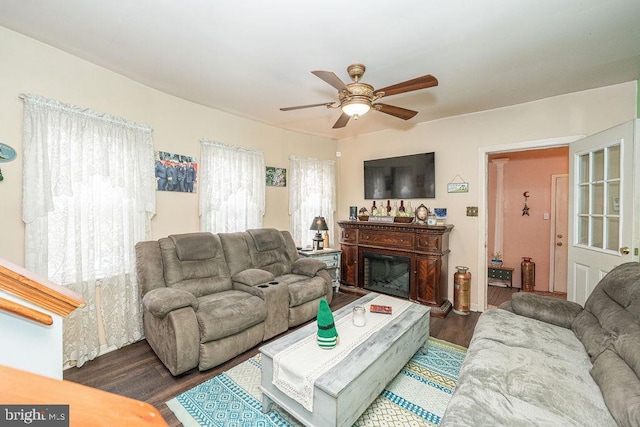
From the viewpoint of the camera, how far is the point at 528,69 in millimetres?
2463

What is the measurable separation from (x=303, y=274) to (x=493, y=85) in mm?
3004

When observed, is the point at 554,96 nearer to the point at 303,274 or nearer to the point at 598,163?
the point at 598,163

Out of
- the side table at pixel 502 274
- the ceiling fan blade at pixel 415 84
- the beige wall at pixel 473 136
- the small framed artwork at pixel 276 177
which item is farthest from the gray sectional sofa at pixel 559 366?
the small framed artwork at pixel 276 177

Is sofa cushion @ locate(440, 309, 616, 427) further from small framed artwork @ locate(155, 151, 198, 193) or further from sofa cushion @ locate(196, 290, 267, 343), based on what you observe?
small framed artwork @ locate(155, 151, 198, 193)

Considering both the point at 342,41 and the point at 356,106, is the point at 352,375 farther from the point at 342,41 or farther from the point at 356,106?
the point at 342,41

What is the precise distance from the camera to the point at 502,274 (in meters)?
4.70

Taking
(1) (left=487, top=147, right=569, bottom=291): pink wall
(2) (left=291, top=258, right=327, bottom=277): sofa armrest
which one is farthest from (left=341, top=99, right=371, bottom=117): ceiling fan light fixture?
(1) (left=487, top=147, right=569, bottom=291): pink wall

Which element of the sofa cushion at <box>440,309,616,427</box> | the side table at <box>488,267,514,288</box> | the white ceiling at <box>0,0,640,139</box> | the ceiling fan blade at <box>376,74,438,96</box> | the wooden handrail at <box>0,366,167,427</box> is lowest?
the side table at <box>488,267,514,288</box>

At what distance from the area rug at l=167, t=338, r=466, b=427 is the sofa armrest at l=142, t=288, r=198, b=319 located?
614mm

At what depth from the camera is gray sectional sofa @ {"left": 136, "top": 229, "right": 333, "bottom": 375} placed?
2174 millimetres

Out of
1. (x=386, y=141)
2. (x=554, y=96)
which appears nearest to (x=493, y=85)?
(x=554, y=96)

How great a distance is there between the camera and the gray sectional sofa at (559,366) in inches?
47.3

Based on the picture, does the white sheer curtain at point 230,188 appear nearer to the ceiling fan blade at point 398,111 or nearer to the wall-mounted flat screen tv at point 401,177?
the wall-mounted flat screen tv at point 401,177

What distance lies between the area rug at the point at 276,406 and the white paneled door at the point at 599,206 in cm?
157
